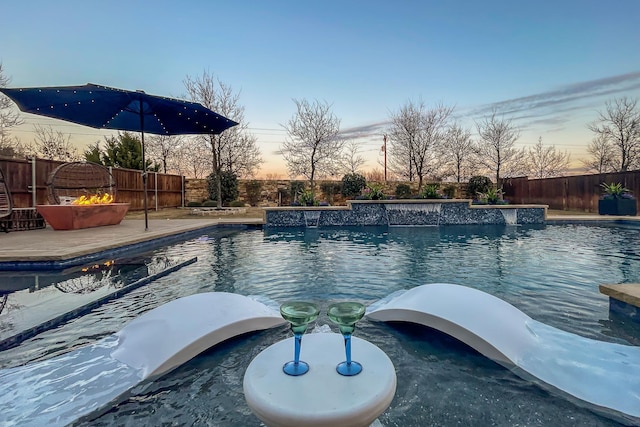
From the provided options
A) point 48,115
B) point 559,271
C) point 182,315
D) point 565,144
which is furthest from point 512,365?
point 565,144

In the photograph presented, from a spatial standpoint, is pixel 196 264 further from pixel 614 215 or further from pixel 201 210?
pixel 614 215

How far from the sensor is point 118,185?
42.4ft

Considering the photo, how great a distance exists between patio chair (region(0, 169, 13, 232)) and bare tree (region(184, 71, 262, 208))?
7.26 meters

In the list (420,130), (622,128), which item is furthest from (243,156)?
(622,128)

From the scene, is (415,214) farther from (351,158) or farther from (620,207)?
(351,158)

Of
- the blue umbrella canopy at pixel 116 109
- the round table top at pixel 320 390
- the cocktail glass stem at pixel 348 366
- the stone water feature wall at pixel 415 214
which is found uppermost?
the blue umbrella canopy at pixel 116 109

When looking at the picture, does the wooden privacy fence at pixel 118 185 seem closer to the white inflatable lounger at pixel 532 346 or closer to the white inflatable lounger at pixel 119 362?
the white inflatable lounger at pixel 119 362

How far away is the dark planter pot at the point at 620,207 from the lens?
11141 millimetres

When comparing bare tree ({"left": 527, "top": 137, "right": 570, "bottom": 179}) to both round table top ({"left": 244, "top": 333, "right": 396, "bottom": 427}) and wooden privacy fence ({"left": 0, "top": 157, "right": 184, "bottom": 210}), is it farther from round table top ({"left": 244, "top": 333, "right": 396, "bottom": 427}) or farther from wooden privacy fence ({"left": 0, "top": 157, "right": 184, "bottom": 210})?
round table top ({"left": 244, "top": 333, "right": 396, "bottom": 427})

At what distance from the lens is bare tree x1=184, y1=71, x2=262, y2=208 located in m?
15.0

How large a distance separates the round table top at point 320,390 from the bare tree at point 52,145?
→ 77.0 ft

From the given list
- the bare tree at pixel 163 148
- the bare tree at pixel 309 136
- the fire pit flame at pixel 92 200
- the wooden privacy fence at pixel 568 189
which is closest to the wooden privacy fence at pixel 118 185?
the fire pit flame at pixel 92 200

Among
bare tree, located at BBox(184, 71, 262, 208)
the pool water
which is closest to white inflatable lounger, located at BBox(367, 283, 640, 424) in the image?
the pool water

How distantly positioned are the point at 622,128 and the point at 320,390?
74.9 feet
